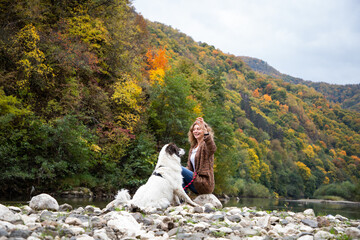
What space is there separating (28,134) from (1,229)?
12750 millimetres

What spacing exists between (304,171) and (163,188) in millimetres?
93649

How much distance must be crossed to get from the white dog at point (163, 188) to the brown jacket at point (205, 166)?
67 cm

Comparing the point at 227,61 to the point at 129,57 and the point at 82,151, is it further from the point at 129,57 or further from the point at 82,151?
the point at 82,151

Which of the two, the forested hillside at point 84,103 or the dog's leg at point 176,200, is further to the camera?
the forested hillside at point 84,103

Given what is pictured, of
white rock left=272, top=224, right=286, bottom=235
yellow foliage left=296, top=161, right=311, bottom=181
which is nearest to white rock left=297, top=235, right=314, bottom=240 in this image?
white rock left=272, top=224, right=286, bottom=235

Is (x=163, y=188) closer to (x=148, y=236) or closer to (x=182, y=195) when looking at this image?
(x=182, y=195)

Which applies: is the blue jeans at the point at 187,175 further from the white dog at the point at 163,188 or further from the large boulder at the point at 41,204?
the large boulder at the point at 41,204

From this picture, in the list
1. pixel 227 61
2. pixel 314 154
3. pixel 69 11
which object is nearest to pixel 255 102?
pixel 227 61

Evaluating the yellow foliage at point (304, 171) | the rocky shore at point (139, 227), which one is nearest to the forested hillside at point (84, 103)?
the rocky shore at point (139, 227)

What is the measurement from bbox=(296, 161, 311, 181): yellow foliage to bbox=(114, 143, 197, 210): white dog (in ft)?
304

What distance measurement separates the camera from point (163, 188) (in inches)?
222

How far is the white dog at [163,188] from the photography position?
533cm

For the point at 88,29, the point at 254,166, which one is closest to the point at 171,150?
the point at 88,29

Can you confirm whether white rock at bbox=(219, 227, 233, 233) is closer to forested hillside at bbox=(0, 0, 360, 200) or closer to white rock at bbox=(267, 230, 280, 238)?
white rock at bbox=(267, 230, 280, 238)
